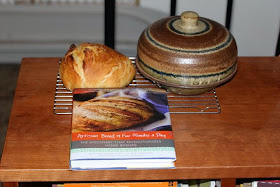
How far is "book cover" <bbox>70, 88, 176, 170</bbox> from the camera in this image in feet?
2.80

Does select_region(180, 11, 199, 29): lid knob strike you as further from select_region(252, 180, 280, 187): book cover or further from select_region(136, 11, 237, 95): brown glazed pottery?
select_region(252, 180, 280, 187): book cover

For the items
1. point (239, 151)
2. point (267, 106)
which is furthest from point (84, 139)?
point (267, 106)

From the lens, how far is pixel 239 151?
2.94 feet

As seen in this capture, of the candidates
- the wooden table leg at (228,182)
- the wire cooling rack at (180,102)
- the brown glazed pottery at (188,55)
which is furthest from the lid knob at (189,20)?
the wooden table leg at (228,182)

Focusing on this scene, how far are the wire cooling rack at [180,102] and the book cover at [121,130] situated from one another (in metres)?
0.03

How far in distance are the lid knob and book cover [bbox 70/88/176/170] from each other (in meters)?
0.16

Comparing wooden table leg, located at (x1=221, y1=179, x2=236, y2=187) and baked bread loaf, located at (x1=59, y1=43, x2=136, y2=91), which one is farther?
baked bread loaf, located at (x1=59, y1=43, x2=136, y2=91)

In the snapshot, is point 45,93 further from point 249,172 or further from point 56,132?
point 249,172

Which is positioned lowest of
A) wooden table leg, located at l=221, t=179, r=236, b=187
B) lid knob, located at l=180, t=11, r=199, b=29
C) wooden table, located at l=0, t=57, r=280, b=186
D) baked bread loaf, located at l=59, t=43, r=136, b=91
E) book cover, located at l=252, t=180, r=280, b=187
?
book cover, located at l=252, t=180, r=280, b=187

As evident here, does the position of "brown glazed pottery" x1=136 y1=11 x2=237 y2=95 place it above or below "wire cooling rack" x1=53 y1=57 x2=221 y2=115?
above

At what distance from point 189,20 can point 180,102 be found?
0.58 ft

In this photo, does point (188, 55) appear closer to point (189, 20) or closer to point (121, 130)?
point (189, 20)

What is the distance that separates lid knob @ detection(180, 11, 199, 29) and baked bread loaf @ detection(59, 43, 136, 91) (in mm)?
156

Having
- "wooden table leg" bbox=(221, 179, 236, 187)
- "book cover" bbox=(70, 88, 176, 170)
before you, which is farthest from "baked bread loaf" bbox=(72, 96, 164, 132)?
"wooden table leg" bbox=(221, 179, 236, 187)
